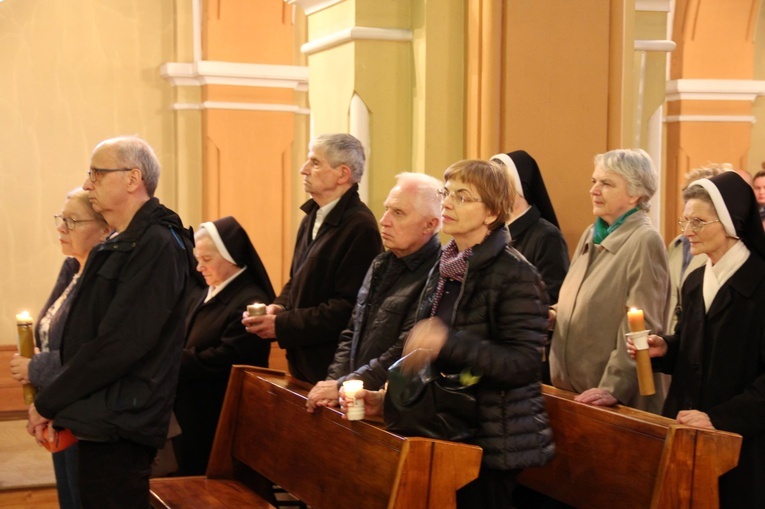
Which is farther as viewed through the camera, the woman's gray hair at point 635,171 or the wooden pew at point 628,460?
the woman's gray hair at point 635,171

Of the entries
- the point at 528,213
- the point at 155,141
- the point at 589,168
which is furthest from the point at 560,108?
the point at 155,141

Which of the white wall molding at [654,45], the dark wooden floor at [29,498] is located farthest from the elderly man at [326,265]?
the white wall molding at [654,45]

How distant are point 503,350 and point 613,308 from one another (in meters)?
1.07

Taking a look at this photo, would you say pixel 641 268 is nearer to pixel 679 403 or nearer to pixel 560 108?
pixel 679 403

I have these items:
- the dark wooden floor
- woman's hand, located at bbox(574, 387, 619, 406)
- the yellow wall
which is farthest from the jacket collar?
the yellow wall

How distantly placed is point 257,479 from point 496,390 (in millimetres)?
1868

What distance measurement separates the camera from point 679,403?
3652mm

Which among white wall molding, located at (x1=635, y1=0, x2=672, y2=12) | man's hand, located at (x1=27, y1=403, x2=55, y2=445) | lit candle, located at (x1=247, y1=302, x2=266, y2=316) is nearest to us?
man's hand, located at (x1=27, y1=403, x2=55, y2=445)

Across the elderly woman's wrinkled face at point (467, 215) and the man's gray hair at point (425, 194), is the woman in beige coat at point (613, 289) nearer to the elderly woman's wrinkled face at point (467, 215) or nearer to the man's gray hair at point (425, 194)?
the man's gray hair at point (425, 194)

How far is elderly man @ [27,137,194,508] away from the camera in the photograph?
3.47 meters

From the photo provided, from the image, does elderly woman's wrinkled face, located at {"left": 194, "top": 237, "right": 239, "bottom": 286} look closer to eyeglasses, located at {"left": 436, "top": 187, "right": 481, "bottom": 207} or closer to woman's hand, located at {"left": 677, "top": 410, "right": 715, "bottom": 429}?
eyeglasses, located at {"left": 436, "top": 187, "right": 481, "bottom": 207}

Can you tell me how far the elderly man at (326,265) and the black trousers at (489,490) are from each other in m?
1.35

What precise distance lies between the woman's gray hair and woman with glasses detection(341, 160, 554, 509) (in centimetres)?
95

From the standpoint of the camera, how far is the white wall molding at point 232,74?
8734 mm
